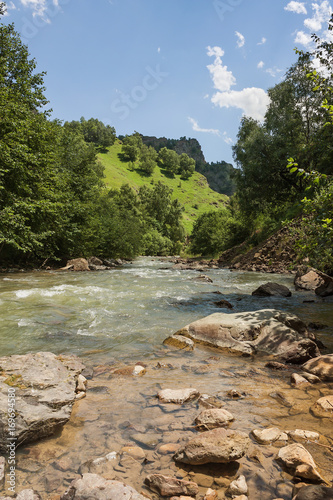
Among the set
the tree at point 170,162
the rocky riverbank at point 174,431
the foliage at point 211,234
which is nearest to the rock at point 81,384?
the rocky riverbank at point 174,431

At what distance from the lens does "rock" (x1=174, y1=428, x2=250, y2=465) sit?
262 centimetres

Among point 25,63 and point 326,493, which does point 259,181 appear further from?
point 326,493

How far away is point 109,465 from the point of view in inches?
105

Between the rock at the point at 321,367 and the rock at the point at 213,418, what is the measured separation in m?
2.31

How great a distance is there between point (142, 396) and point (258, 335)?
3644mm

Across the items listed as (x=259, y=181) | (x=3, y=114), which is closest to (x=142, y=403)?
(x=3, y=114)

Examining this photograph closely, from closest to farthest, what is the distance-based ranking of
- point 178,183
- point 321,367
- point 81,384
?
point 81,384
point 321,367
point 178,183

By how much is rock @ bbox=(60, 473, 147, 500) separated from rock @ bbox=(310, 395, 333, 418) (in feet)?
8.57

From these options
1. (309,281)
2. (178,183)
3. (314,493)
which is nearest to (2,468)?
(314,493)

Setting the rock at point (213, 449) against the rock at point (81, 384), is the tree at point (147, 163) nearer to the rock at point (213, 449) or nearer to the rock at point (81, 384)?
the rock at point (81, 384)

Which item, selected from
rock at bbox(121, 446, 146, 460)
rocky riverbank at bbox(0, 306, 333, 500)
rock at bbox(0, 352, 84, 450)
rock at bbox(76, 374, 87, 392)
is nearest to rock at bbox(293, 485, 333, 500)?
rocky riverbank at bbox(0, 306, 333, 500)

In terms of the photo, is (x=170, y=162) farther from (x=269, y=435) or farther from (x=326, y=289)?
(x=269, y=435)

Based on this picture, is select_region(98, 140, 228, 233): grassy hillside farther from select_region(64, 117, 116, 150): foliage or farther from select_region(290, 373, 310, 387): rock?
select_region(290, 373, 310, 387): rock

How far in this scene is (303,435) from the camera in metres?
3.04
